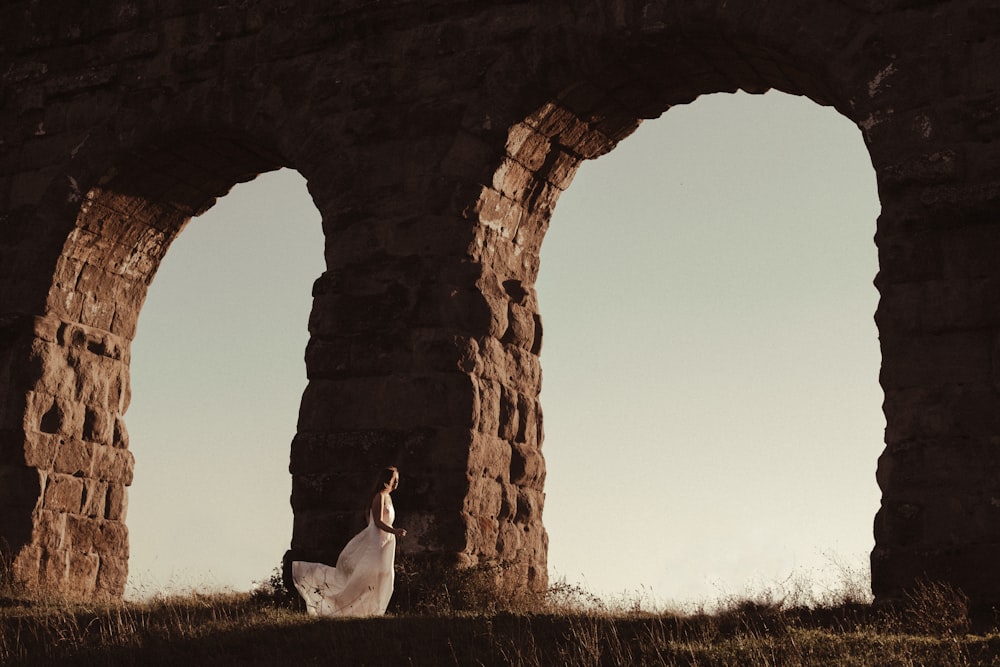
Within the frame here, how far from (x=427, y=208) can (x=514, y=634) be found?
12.3ft

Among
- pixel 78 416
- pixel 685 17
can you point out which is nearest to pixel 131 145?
pixel 78 416

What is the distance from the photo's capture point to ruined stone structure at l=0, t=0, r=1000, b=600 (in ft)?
27.6

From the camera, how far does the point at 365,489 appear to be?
32.4ft

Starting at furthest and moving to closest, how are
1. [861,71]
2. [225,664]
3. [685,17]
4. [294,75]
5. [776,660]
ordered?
1. [294,75]
2. [685,17]
3. [861,71]
4. [225,664]
5. [776,660]

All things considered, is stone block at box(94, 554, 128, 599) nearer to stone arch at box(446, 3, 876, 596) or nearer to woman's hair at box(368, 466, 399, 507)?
woman's hair at box(368, 466, 399, 507)

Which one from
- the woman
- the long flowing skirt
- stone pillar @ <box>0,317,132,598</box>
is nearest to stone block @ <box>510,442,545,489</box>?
the woman

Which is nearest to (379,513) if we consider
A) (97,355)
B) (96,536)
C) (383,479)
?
(383,479)

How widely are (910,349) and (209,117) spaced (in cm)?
600

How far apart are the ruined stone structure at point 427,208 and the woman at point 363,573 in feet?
1.27

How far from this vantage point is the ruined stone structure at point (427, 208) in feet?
27.6

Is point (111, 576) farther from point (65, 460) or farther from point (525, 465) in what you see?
point (525, 465)

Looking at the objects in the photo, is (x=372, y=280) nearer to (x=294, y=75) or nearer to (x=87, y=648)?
(x=294, y=75)

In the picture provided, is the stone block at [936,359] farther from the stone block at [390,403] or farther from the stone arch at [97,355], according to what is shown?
Result: the stone arch at [97,355]

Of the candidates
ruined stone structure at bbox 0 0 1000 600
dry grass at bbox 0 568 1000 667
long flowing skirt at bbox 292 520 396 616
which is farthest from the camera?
long flowing skirt at bbox 292 520 396 616
